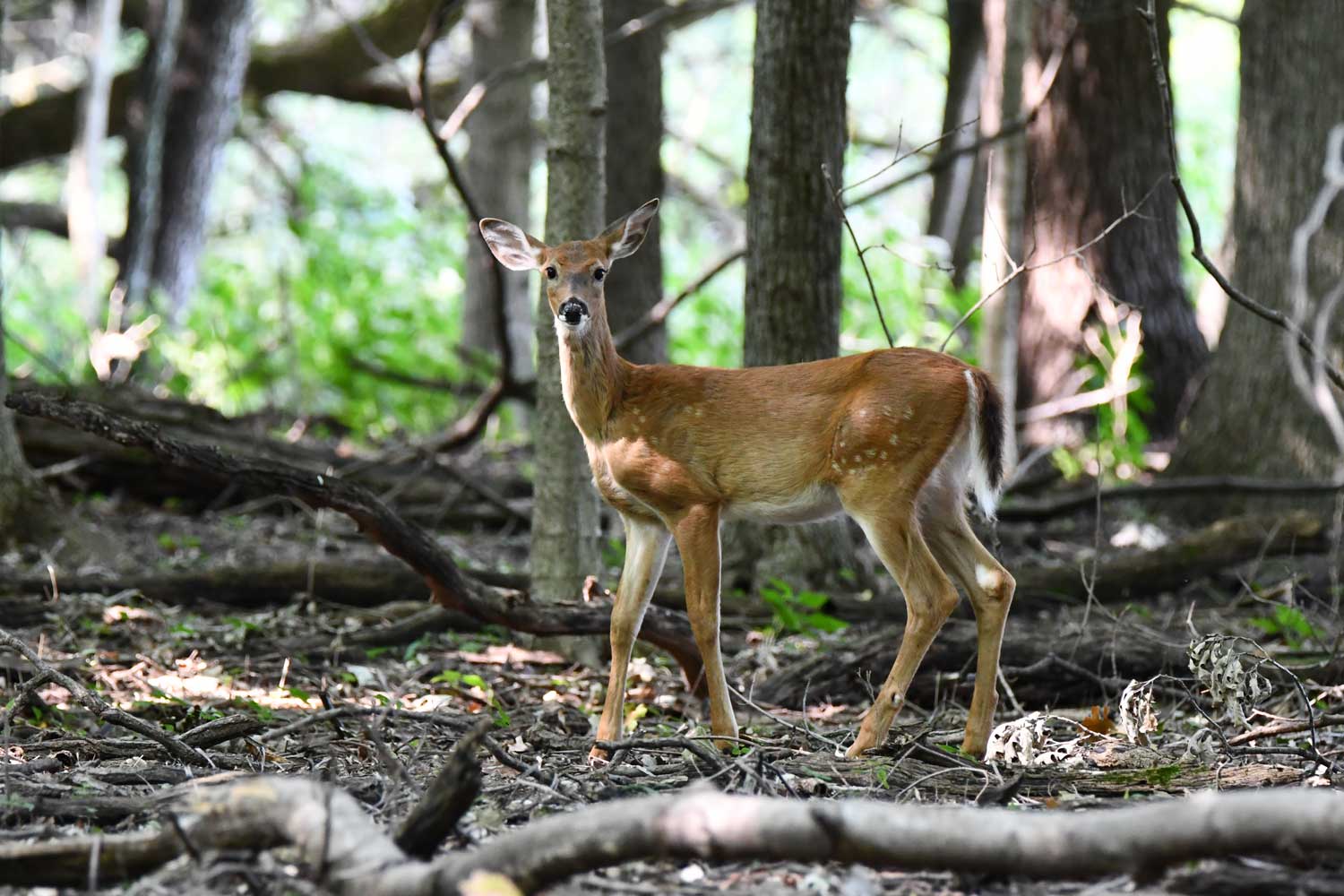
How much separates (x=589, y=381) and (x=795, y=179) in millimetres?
1730

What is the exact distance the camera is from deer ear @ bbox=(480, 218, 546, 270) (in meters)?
5.73

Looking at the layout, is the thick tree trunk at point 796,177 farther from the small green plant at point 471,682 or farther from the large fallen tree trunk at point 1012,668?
the small green plant at point 471,682

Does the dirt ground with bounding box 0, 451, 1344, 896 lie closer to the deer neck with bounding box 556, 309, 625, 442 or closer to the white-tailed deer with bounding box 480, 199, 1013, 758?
the white-tailed deer with bounding box 480, 199, 1013, 758

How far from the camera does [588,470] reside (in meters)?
6.37

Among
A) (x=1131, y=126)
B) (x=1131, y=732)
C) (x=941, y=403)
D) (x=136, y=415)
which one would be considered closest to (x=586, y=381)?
(x=941, y=403)

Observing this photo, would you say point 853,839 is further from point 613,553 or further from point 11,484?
point 11,484

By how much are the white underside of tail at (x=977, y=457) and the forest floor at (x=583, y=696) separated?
2.35 feet

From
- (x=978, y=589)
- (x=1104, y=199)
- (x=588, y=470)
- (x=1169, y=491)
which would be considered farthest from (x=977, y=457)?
(x=1104, y=199)

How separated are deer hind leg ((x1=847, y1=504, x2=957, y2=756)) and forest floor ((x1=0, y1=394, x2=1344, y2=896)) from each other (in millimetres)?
237

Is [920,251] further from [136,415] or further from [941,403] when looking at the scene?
[941,403]

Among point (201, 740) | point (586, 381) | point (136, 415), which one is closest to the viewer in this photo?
point (201, 740)

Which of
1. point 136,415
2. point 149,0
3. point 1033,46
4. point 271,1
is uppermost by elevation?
point 271,1

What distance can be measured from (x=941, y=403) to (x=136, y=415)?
527cm

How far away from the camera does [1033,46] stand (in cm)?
1066
